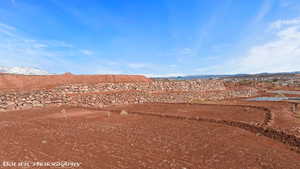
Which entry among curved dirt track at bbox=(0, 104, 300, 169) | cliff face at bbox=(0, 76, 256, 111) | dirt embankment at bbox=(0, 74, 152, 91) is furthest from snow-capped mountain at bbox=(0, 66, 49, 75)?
curved dirt track at bbox=(0, 104, 300, 169)

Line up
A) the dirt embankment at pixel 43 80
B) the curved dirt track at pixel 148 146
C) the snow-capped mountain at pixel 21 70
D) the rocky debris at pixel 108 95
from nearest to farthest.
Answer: the curved dirt track at pixel 148 146 < the rocky debris at pixel 108 95 < the dirt embankment at pixel 43 80 < the snow-capped mountain at pixel 21 70

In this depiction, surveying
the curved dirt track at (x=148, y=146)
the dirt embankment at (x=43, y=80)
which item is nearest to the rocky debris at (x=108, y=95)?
the dirt embankment at (x=43, y=80)

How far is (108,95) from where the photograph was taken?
68.9 ft

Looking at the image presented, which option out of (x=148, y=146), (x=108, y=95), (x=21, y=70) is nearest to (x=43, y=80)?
(x=108, y=95)

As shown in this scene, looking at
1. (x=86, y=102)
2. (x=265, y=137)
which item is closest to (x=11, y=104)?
(x=86, y=102)

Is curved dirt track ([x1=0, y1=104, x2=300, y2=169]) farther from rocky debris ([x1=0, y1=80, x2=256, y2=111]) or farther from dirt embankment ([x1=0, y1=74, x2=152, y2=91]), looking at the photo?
dirt embankment ([x1=0, y1=74, x2=152, y2=91])

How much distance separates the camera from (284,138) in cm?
823

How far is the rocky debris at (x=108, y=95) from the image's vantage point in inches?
670

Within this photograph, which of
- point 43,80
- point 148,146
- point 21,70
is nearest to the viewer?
point 148,146

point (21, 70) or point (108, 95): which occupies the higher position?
point (21, 70)

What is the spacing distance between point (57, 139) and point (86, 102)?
11.4m

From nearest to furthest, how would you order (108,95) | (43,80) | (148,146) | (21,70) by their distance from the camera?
(148,146) < (108,95) < (43,80) < (21,70)

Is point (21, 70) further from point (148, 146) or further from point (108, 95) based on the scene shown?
point (148, 146)

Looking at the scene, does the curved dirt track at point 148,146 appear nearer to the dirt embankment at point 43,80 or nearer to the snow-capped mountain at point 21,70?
the dirt embankment at point 43,80
